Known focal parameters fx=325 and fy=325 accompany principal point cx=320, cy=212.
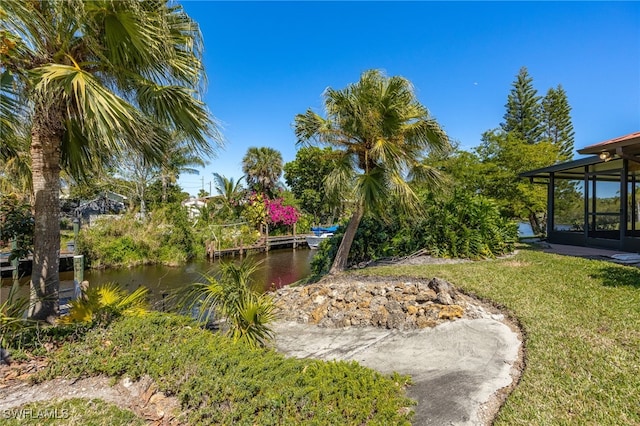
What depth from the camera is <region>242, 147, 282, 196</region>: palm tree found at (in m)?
24.8

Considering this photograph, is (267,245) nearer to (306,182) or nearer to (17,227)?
(306,182)

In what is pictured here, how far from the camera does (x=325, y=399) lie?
7.28ft

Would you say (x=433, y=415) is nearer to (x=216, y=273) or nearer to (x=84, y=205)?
(x=216, y=273)

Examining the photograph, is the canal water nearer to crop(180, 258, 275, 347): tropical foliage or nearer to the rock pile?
the rock pile

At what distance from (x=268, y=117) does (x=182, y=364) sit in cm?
996

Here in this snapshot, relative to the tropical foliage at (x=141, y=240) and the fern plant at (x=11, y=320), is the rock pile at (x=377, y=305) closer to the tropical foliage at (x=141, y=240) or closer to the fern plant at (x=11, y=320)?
the fern plant at (x=11, y=320)

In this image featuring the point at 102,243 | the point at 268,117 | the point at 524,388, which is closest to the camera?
the point at 524,388

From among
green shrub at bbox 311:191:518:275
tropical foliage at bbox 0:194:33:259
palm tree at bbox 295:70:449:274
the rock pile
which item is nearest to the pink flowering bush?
green shrub at bbox 311:191:518:275

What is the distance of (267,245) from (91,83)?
1774cm

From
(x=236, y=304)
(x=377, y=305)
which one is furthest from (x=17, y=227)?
(x=377, y=305)

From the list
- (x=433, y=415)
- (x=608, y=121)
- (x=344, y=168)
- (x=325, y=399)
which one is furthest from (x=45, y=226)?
(x=608, y=121)

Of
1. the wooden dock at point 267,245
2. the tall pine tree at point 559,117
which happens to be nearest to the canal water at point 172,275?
the wooden dock at point 267,245

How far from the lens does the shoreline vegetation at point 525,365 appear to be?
7.27 feet

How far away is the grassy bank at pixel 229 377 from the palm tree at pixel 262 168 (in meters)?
22.1
